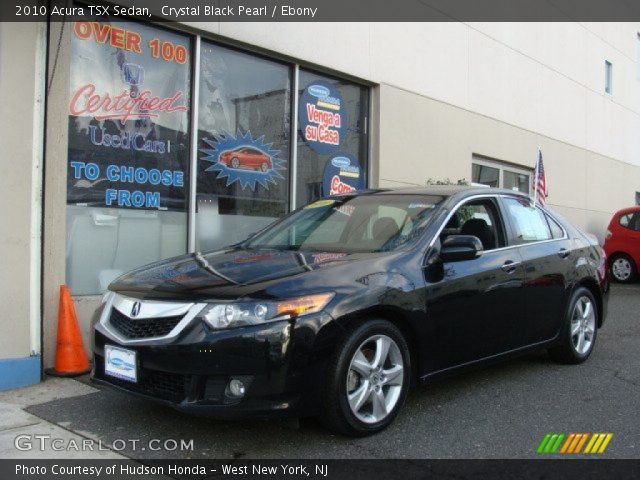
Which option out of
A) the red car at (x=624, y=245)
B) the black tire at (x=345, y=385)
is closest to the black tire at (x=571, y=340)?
the black tire at (x=345, y=385)

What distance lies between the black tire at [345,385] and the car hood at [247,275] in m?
0.32

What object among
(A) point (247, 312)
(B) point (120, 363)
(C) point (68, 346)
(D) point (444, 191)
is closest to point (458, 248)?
(D) point (444, 191)

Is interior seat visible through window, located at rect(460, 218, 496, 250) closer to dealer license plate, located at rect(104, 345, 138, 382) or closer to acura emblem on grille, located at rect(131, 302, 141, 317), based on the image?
acura emblem on grille, located at rect(131, 302, 141, 317)

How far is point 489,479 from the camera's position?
10.9ft

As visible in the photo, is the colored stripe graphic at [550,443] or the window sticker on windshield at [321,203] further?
the window sticker on windshield at [321,203]

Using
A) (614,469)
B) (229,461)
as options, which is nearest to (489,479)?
(614,469)

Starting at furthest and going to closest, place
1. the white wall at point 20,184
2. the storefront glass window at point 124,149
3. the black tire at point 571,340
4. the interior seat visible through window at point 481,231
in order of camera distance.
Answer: the storefront glass window at point 124,149 < the black tire at point 571,340 < the white wall at point 20,184 < the interior seat visible through window at point 481,231

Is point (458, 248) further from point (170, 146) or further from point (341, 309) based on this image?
point (170, 146)

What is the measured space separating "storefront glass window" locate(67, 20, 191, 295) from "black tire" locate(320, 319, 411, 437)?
3.48 m

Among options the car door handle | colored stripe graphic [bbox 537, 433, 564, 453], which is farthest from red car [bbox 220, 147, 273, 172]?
colored stripe graphic [bbox 537, 433, 564, 453]

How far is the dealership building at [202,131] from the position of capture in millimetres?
5250

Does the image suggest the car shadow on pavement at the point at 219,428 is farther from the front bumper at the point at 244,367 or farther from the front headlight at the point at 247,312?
the front headlight at the point at 247,312

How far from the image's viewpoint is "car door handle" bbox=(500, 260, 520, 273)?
15.7ft

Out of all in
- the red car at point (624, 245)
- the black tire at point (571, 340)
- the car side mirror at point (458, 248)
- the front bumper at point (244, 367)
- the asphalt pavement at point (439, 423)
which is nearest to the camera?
the front bumper at point (244, 367)
